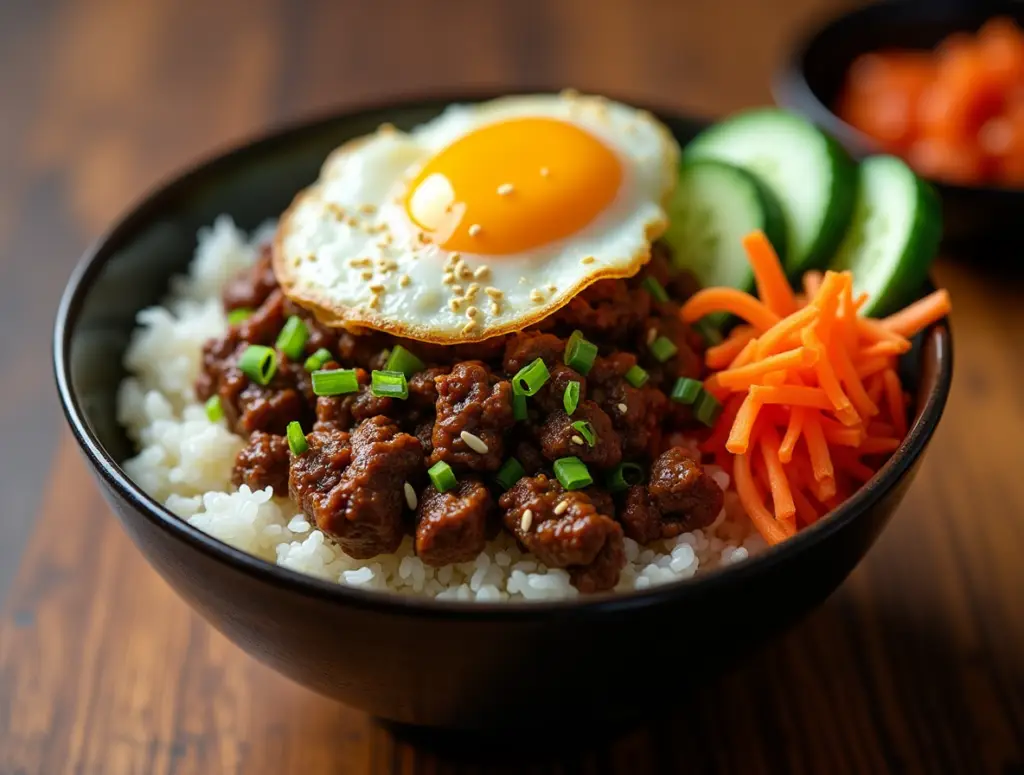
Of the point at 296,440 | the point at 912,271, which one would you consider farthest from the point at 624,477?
the point at 912,271

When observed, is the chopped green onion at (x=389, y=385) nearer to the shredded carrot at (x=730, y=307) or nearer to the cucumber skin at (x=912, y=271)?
the shredded carrot at (x=730, y=307)

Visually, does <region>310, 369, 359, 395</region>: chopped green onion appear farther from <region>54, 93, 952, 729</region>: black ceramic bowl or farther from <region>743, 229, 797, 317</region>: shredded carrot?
<region>743, 229, 797, 317</region>: shredded carrot

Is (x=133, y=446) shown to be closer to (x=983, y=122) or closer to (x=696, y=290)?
(x=696, y=290)

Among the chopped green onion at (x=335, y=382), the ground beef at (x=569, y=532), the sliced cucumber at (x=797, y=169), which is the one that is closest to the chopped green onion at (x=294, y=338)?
the chopped green onion at (x=335, y=382)

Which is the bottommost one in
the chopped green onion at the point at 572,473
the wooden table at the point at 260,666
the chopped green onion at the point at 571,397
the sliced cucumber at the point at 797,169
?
the wooden table at the point at 260,666

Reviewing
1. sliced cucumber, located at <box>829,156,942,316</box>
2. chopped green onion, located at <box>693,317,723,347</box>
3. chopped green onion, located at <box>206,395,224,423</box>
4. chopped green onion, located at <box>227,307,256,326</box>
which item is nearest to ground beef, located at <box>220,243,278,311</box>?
chopped green onion, located at <box>227,307,256,326</box>

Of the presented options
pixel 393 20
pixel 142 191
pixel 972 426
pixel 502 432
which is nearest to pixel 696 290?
pixel 502 432
